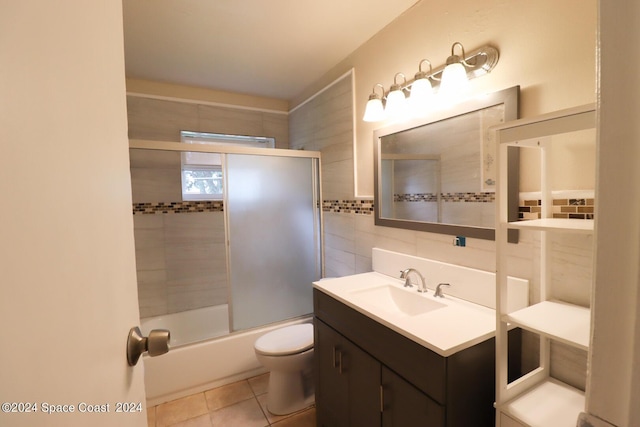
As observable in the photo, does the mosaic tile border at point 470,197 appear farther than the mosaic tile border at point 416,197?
No

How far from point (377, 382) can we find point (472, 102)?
4.28ft

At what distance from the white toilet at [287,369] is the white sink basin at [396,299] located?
584 millimetres

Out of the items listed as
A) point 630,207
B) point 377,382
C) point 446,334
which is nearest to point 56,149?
point 630,207

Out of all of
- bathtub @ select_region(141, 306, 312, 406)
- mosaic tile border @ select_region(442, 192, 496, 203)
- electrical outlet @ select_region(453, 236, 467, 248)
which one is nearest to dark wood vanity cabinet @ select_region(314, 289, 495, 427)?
electrical outlet @ select_region(453, 236, 467, 248)

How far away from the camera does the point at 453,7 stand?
1.36m

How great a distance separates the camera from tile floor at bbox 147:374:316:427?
1758 mm

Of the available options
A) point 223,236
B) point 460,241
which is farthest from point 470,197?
point 223,236

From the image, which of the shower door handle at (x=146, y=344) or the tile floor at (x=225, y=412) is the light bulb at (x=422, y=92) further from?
the tile floor at (x=225, y=412)

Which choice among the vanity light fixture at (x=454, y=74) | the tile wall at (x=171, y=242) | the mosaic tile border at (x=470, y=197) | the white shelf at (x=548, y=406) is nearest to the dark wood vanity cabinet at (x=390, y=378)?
the white shelf at (x=548, y=406)

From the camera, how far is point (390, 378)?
1.12m

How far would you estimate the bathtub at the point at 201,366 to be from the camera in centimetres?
192

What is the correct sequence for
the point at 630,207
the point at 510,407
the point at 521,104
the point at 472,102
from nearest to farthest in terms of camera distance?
the point at 630,207
the point at 510,407
the point at 521,104
the point at 472,102

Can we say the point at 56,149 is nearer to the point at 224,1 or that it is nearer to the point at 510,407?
the point at 510,407

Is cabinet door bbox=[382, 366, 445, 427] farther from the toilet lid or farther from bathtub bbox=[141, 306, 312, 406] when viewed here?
bathtub bbox=[141, 306, 312, 406]
